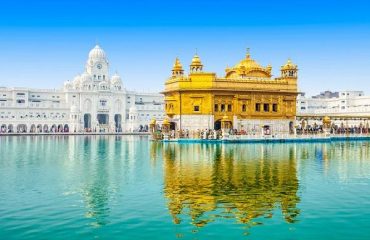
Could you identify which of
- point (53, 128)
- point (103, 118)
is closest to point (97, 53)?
point (103, 118)

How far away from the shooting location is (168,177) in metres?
22.0

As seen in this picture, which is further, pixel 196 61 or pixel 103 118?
pixel 103 118

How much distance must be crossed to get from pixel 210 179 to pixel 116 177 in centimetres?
432

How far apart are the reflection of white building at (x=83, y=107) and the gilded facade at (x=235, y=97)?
4945cm

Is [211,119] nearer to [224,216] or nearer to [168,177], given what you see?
[168,177]

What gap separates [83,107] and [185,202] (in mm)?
99348

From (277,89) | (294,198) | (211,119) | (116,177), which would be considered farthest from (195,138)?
(294,198)

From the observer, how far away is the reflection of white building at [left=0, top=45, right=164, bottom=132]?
346 ft

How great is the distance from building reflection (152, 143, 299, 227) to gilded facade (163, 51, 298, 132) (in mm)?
32339

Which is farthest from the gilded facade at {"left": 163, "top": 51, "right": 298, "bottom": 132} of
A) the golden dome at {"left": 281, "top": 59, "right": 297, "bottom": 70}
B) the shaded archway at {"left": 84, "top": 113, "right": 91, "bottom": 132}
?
the shaded archway at {"left": 84, "top": 113, "right": 91, "bottom": 132}

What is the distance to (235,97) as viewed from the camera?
203 ft

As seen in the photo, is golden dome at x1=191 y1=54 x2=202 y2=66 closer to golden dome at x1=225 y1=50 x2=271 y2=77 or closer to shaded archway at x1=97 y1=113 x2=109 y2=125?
golden dome at x1=225 y1=50 x2=271 y2=77

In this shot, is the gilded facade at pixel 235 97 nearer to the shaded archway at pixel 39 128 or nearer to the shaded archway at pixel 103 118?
the shaded archway at pixel 39 128

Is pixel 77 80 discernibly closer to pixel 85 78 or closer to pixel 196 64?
pixel 85 78
